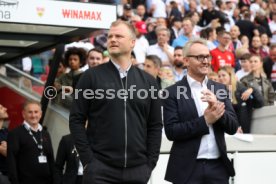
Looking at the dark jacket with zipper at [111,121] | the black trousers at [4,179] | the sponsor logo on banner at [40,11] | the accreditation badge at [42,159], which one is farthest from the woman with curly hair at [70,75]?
the dark jacket with zipper at [111,121]

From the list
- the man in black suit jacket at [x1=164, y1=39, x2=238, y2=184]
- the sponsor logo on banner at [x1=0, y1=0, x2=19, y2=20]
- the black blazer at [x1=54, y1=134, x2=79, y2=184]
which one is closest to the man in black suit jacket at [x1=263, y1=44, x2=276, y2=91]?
the black blazer at [x1=54, y1=134, x2=79, y2=184]

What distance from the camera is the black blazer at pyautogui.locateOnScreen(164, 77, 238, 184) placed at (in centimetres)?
620

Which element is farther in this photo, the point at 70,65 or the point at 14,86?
the point at 14,86

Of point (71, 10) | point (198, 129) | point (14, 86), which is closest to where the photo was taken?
point (198, 129)

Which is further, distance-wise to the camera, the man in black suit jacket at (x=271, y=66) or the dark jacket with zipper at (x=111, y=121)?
the man in black suit jacket at (x=271, y=66)

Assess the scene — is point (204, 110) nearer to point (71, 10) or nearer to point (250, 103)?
point (71, 10)

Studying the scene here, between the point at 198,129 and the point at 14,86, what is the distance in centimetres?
687

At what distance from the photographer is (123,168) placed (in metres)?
5.62

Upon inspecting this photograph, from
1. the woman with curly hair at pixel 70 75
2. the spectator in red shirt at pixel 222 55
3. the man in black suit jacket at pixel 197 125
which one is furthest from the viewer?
the spectator in red shirt at pixel 222 55

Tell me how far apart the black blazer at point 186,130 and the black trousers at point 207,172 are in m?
0.05

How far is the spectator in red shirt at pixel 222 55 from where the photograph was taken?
1441cm

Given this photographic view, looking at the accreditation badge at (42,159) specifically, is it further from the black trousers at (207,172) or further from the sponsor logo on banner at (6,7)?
the black trousers at (207,172)

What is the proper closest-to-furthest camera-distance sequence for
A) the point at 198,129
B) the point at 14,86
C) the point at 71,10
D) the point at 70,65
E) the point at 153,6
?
1. the point at 198,129
2. the point at 71,10
3. the point at 70,65
4. the point at 14,86
5. the point at 153,6

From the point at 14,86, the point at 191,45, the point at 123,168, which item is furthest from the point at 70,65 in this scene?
the point at 123,168
